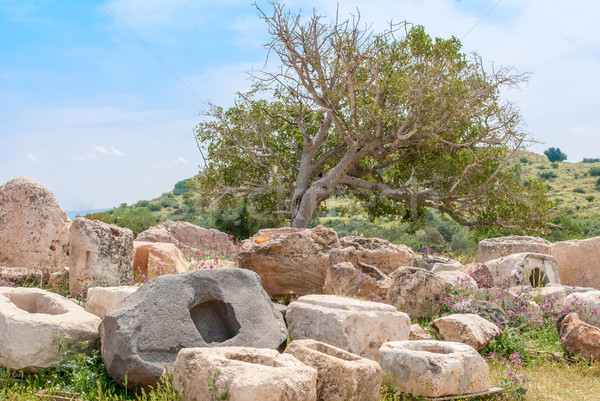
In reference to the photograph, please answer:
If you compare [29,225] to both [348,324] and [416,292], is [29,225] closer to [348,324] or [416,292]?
[348,324]

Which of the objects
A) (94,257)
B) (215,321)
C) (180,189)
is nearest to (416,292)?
(215,321)

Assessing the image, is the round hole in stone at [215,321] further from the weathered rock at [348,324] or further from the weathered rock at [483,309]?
the weathered rock at [483,309]

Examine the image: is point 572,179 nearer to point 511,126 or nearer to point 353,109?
point 511,126

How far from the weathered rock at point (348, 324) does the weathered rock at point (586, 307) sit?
12.6ft

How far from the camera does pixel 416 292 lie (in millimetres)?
9695

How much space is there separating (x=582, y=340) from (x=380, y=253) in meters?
3.97

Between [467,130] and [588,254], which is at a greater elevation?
[467,130]

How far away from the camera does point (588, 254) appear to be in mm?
13055

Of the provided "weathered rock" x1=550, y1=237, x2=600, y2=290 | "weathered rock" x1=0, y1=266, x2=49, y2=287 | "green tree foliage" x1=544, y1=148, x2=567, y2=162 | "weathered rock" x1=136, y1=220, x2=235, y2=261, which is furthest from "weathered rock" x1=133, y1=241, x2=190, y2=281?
"green tree foliage" x1=544, y1=148, x2=567, y2=162

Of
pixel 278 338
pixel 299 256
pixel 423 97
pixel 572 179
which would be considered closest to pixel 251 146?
pixel 423 97

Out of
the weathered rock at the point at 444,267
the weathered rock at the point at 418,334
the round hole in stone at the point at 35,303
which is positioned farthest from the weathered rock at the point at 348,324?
the weathered rock at the point at 444,267

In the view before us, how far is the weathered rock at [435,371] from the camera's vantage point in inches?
248

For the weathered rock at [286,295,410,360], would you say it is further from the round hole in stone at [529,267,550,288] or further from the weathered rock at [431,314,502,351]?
the round hole in stone at [529,267,550,288]

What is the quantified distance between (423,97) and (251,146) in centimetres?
741
